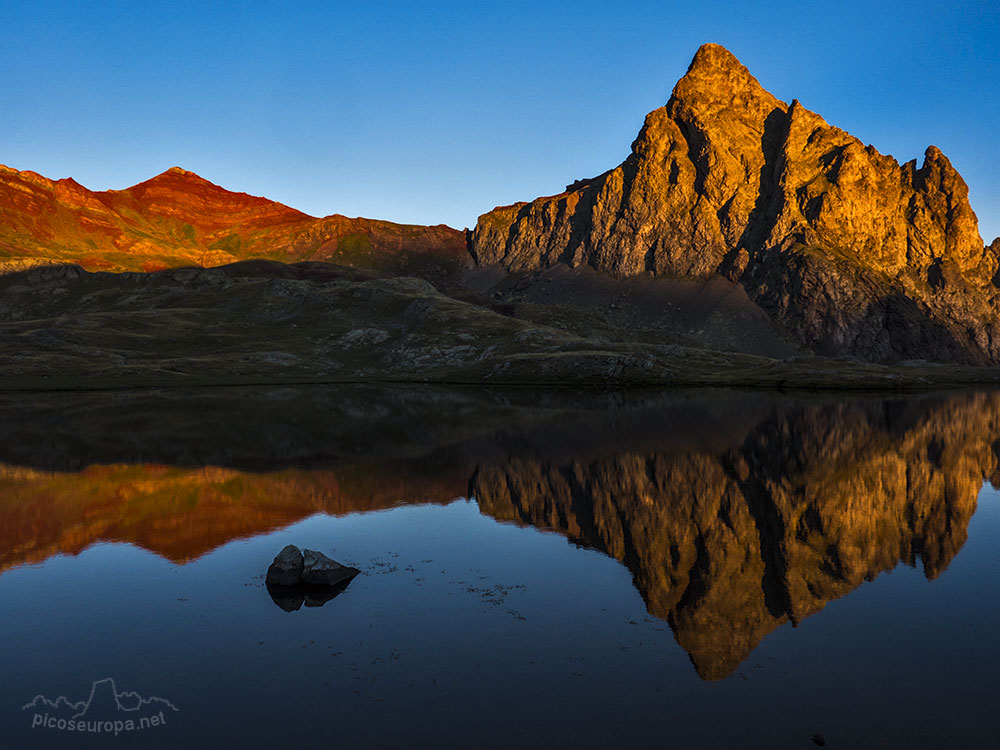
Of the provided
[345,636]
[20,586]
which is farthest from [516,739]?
[20,586]

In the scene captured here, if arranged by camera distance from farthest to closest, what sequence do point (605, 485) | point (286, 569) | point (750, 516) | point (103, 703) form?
point (605, 485), point (750, 516), point (286, 569), point (103, 703)

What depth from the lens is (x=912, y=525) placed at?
37.8m

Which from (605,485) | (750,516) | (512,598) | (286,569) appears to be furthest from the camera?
(605,485)

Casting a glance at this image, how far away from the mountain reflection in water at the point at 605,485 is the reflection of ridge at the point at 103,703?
1427 cm

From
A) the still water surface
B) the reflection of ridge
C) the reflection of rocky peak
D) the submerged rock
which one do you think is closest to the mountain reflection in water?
the reflection of rocky peak

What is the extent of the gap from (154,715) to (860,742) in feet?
64.1

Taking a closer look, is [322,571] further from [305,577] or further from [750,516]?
[750,516]

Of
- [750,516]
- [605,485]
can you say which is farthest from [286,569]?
[750,516]

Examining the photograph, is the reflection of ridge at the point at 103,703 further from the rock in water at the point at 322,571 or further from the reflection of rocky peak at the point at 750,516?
the reflection of rocky peak at the point at 750,516

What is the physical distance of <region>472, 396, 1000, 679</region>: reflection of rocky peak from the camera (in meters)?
26.3

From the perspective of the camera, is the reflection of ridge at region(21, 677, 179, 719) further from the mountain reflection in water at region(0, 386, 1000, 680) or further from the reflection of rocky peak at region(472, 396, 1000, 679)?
the reflection of rocky peak at region(472, 396, 1000, 679)

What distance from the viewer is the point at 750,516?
38562 millimetres

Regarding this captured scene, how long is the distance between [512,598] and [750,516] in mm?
18989

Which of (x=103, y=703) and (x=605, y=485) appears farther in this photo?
(x=605, y=485)
